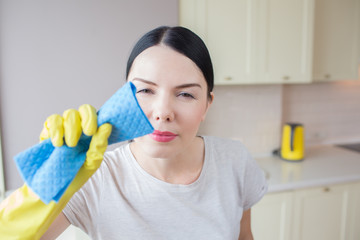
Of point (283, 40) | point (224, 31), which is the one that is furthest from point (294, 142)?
point (224, 31)

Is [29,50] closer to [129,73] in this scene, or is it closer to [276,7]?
[129,73]

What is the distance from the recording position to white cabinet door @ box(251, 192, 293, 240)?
1903mm

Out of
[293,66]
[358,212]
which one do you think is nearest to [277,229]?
[358,212]

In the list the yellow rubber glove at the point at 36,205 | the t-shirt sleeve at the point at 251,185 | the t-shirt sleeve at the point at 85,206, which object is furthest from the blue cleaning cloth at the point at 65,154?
the t-shirt sleeve at the point at 251,185

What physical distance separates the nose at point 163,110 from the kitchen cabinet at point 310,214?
1363mm

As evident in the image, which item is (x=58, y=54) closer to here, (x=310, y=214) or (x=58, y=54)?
(x=58, y=54)

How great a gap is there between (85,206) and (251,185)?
1.88 ft

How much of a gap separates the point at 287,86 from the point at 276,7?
0.80 metres

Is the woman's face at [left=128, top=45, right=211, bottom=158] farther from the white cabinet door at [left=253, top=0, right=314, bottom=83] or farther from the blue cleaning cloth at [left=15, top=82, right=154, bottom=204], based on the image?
the white cabinet door at [left=253, top=0, right=314, bottom=83]

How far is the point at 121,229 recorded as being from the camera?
2.73 ft

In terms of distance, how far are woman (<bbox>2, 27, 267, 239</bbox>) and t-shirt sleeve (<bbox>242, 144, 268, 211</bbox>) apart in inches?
2.3

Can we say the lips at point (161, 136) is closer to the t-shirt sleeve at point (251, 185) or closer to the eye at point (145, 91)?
the eye at point (145, 91)

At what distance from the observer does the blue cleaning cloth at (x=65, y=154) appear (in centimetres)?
53

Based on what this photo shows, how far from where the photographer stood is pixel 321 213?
2.05 m
